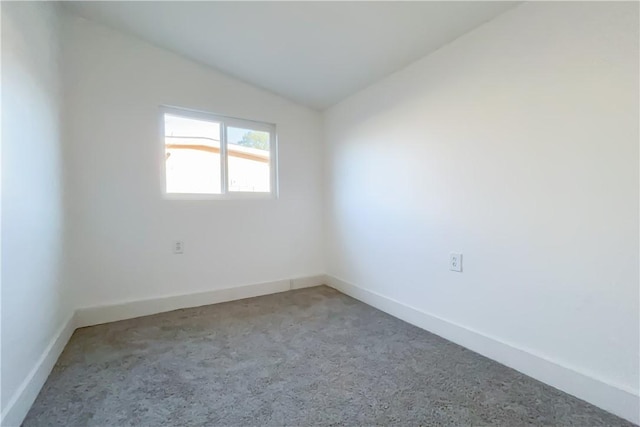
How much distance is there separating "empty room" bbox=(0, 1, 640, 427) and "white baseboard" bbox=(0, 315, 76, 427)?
0.02 metres

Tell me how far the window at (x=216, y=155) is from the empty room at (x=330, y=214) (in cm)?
2

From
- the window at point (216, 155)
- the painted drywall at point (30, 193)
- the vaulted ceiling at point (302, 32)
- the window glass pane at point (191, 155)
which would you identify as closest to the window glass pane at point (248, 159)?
the window at point (216, 155)

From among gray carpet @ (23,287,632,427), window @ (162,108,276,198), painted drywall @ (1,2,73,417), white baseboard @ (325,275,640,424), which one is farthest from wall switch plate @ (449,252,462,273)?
painted drywall @ (1,2,73,417)

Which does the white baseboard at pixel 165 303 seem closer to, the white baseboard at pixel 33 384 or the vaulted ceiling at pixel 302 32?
the white baseboard at pixel 33 384

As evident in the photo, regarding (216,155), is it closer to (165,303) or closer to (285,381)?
(165,303)

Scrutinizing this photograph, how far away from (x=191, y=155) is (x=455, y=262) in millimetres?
2469

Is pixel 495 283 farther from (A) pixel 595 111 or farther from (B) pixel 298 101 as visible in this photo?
(B) pixel 298 101

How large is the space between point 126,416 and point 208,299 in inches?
61.0

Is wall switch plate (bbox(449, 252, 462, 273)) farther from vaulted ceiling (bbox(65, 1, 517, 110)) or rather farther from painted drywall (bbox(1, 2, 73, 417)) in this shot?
painted drywall (bbox(1, 2, 73, 417))

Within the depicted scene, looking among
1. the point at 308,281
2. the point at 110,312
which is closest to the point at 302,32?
the point at 308,281

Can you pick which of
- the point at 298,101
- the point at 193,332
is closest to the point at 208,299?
the point at 193,332

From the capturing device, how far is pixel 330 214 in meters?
3.43

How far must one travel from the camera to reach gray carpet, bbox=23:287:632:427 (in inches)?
52.2

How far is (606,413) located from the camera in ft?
4.37
